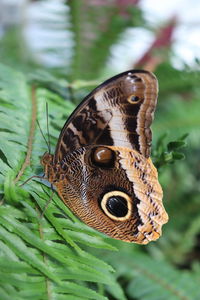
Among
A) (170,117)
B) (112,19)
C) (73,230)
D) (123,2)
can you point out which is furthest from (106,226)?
(123,2)

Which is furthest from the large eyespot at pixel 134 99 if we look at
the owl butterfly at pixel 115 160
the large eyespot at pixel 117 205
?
the large eyespot at pixel 117 205

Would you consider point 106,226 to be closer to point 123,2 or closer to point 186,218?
point 186,218

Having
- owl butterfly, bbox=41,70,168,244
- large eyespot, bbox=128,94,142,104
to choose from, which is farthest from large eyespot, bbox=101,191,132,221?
large eyespot, bbox=128,94,142,104

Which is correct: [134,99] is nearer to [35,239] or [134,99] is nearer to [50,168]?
[50,168]

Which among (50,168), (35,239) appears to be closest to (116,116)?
(50,168)

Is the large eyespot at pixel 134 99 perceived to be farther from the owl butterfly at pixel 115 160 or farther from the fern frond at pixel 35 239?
the fern frond at pixel 35 239

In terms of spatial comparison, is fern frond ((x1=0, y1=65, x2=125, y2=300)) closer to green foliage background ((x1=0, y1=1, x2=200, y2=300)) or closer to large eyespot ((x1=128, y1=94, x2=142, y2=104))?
green foliage background ((x1=0, y1=1, x2=200, y2=300))
